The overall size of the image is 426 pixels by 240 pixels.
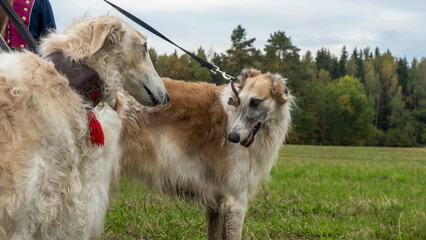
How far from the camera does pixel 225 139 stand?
476cm

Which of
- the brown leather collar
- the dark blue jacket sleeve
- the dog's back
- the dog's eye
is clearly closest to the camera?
the dog's back

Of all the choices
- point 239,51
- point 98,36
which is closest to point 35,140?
point 98,36

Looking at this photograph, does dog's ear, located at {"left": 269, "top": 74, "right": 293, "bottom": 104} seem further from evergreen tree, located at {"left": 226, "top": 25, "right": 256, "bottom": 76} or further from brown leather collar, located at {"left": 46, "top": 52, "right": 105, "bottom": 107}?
evergreen tree, located at {"left": 226, "top": 25, "right": 256, "bottom": 76}

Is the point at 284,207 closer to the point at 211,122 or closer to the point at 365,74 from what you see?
the point at 211,122

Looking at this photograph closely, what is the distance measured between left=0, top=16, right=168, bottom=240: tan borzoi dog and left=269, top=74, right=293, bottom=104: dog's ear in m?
2.44

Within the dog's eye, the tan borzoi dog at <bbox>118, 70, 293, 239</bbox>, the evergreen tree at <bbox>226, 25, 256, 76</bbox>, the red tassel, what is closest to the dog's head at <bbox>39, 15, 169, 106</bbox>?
the red tassel

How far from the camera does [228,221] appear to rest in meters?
4.62

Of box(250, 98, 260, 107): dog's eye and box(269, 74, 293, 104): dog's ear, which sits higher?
box(269, 74, 293, 104): dog's ear

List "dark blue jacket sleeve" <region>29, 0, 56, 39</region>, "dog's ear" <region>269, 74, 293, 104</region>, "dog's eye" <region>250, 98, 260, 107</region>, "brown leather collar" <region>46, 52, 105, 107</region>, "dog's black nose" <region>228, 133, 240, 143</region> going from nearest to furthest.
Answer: "brown leather collar" <region>46, 52, 105, 107</region> < "dark blue jacket sleeve" <region>29, 0, 56, 39</region> < "dog's black nose" <region>228, 133, 240, 143</region> < "dog's eye" <region>250, 98, 260, 107</region> < "dog's ear" <region>269, 74, 293, 104</region>

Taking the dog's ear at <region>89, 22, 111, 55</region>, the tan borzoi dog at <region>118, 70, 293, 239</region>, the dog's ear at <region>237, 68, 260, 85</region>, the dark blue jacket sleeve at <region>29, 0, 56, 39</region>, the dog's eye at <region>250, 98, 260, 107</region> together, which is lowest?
the tan borzoi dog at <region>118, 70, 293, 239</region>

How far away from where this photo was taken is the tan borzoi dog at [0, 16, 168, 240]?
81.1 inches

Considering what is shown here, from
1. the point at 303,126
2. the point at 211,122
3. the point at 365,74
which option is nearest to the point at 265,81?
the point at 211,122

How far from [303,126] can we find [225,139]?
48693mm

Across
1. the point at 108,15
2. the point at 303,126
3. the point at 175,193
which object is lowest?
the point at 303,126
